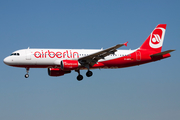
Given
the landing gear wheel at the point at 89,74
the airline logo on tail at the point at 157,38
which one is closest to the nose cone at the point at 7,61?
the landing gear wheel at the point at 89,74

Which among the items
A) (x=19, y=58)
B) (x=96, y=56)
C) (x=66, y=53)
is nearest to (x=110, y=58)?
(x=96, y=56)

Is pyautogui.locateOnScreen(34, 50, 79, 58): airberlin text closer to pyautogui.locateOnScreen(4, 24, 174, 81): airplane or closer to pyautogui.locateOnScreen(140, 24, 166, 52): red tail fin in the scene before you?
pyautogui.locateOnScreen(4, 24, 174, 81): airplane

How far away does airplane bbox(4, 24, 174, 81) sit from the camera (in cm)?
4841

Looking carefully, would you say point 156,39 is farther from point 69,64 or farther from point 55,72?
point 55,72

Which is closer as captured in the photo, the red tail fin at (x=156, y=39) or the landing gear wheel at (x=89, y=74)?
the landing gear wheel at (x=89, y=74)

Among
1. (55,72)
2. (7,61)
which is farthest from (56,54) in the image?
(7,61)

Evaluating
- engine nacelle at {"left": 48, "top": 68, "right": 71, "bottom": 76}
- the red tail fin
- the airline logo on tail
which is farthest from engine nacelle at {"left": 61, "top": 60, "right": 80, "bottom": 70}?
the airline logo on tail

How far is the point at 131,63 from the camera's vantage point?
5334cm

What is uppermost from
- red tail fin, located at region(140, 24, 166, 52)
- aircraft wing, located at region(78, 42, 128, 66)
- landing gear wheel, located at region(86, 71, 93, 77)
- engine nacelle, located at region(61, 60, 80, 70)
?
red tail fin, located at region(140, 24, 166, 52)

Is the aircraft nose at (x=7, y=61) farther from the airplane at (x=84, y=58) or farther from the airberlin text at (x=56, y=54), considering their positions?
the airberlin text at (x=56, y=54)

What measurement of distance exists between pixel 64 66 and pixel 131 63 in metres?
11.2

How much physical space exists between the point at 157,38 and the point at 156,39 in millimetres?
284

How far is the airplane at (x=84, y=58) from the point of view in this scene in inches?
1906

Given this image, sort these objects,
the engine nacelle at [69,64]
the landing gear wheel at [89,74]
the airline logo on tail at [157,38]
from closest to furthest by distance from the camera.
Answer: the engine nacelle at [69,64]
the landing gear wheel at [89,74]
the airline logo on tail at [157,38]
